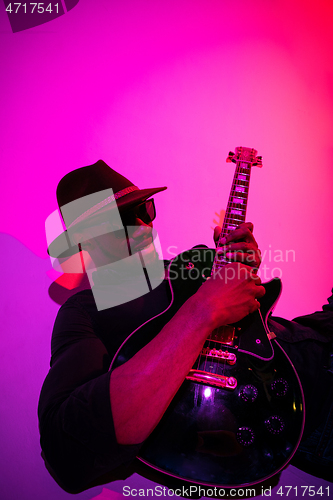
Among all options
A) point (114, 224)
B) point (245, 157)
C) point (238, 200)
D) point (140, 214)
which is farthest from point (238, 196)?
point (114, 224)

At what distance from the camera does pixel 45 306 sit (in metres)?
1.56

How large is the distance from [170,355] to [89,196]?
0.95 meters

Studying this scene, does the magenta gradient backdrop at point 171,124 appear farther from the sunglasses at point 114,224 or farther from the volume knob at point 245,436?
the volume knob at point 245,436

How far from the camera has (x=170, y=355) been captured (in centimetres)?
85

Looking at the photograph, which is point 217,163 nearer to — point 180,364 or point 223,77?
point 223,77

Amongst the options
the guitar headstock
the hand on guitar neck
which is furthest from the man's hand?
the guitar headstock

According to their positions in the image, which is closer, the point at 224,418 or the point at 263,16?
the point at 224,418

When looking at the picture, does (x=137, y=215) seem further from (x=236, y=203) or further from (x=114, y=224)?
(x=236, y=203)

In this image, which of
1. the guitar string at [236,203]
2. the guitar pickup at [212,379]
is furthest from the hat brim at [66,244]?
the guitar pickup at [212,379]

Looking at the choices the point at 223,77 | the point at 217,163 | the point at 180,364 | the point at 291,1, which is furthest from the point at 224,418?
the point at 291,1

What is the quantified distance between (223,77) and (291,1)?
0.92 meters

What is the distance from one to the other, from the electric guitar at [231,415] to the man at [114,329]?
10 centimetres

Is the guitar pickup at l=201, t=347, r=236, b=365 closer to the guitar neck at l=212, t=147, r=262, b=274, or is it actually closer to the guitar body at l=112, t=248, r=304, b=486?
the guitar body at l=112, t=248, r=304, b=486

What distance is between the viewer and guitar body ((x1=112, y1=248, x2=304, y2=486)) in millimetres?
820
